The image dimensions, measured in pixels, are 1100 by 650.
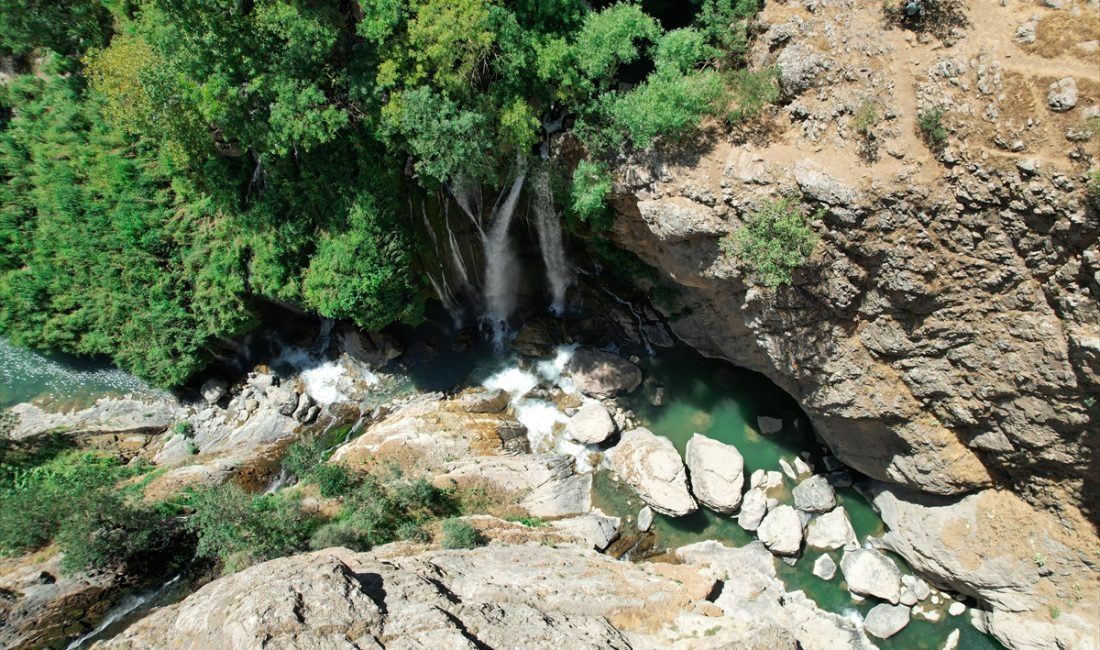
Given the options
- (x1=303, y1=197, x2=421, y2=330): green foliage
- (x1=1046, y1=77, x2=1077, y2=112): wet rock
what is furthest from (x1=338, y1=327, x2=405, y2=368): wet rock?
(x1=1046, y1=77, x2=1077, y2=112): wet rock

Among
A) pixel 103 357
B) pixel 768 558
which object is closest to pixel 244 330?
pixel 103 357

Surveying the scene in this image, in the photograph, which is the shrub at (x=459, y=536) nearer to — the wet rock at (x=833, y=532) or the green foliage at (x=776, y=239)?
the green foliage at (x=776, y=239)

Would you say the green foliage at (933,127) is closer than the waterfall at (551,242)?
Yes

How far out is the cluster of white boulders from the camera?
22.1m

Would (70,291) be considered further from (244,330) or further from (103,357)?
(244,330)

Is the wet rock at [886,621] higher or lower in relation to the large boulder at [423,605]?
lower

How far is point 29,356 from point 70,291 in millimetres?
4073

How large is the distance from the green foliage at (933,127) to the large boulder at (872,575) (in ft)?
48.0

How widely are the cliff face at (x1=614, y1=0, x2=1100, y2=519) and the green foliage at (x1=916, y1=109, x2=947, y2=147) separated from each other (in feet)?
0.54

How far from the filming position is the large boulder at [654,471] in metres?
23.4

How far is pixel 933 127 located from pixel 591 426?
14871 millimetres

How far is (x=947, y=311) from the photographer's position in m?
17.0

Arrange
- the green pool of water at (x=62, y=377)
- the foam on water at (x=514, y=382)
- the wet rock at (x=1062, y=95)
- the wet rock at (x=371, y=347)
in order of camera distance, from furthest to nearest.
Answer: the wet rock at (x=371, y=347)
the foam on water at (x=514, y=382)
the green pool of water at (x=62, y=377)
the wet rock at (x=1062, y=95)

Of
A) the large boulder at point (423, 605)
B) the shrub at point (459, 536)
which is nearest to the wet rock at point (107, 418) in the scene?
the large boulder at point (423, 605)
